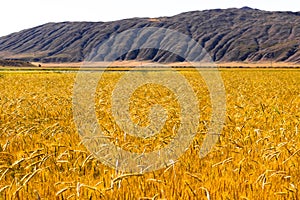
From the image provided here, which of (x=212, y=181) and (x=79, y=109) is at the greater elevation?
(x=212, y=181)

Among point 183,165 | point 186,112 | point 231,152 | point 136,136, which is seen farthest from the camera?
point 186,112

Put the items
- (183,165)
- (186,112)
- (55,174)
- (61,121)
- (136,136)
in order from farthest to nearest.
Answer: (186,112), (61,121), (136,136), (183,165), (55,174)

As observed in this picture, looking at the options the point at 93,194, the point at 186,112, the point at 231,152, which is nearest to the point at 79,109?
the point at 186,112

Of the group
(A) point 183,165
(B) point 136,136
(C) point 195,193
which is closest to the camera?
(C) point 195,193

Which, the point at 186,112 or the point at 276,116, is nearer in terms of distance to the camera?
the point at 276,116

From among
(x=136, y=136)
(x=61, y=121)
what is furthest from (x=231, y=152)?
(x=61, y=121)

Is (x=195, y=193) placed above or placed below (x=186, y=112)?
above

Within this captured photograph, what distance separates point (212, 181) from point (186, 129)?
9.02 ft

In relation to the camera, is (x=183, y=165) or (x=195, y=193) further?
(x=183, y=165)

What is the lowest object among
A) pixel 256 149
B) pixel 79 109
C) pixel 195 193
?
pixel 79 109

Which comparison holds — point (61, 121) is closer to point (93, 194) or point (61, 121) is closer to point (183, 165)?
point (183, 165)

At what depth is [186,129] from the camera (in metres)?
6.25

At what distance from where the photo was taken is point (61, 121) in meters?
7.56

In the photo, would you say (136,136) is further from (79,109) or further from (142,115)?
(79,109)
